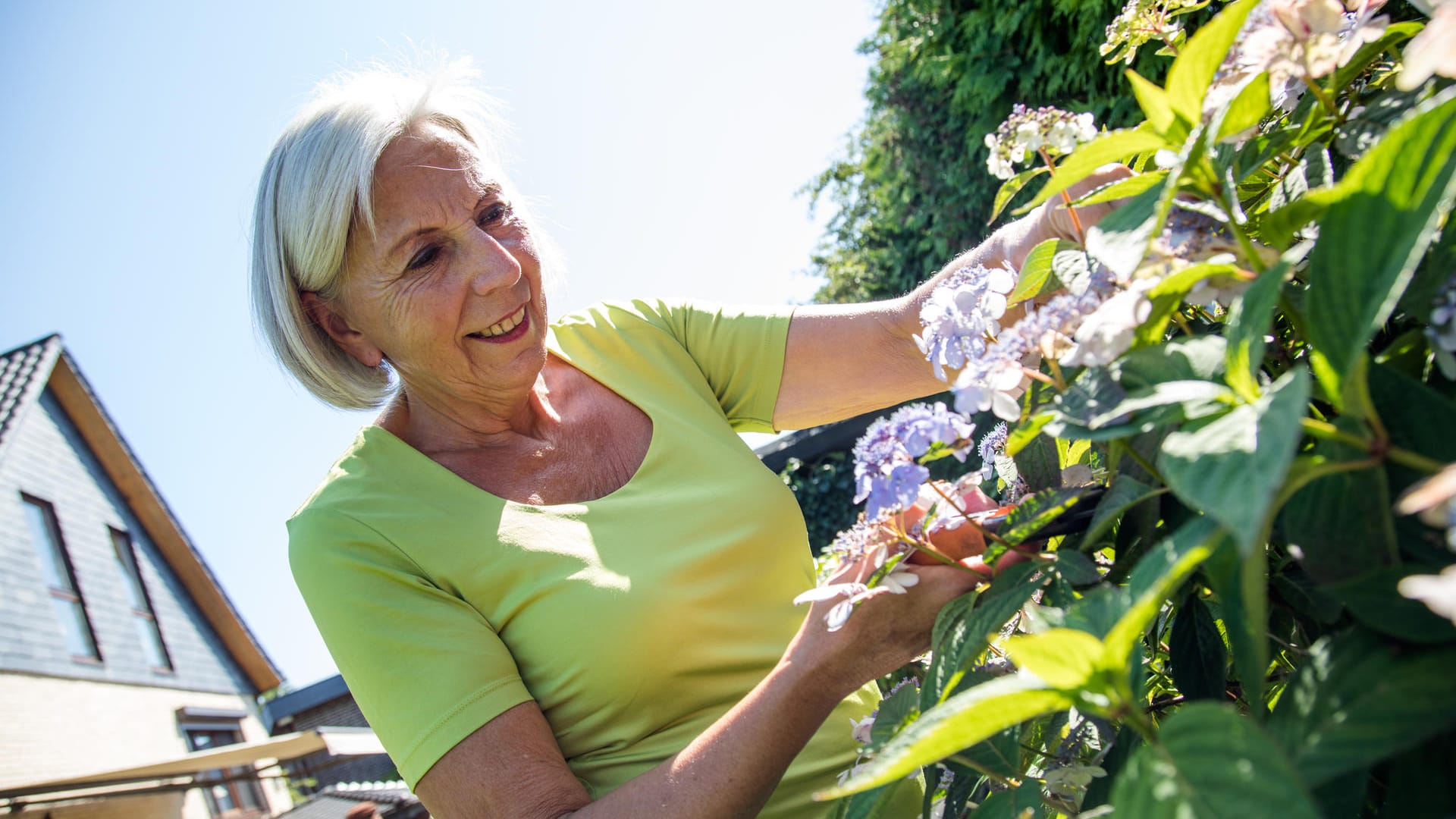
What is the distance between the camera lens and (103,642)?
13.1 meters

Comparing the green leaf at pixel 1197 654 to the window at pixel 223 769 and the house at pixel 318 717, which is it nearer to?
the window at pixel 223 769

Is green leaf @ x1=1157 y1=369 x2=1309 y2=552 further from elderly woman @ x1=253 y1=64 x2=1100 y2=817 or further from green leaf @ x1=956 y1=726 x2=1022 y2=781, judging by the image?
elderly woman @ x1=253 y1=64 x2=1100 y2=817

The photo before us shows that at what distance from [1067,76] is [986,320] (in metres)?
5.50

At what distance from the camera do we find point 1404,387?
0.59m

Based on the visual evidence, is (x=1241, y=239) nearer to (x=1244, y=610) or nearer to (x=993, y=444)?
(x=1244, y=610)

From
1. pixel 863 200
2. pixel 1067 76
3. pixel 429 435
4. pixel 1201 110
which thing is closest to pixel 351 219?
pixel 429 435

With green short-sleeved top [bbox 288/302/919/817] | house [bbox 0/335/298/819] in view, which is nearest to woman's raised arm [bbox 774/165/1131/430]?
green short-sleeved top [bbox 288/302/919/817]

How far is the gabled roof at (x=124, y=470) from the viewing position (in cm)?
1354

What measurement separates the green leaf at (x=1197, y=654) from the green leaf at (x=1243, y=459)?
0.24 metres

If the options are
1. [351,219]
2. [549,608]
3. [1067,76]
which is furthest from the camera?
[1067,76]

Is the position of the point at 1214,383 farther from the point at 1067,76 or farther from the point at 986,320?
the point at 1067,76

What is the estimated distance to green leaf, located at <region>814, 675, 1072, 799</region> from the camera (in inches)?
21.9

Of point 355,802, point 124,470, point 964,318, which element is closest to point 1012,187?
point 964,318

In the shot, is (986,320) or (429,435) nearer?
(986,320)
